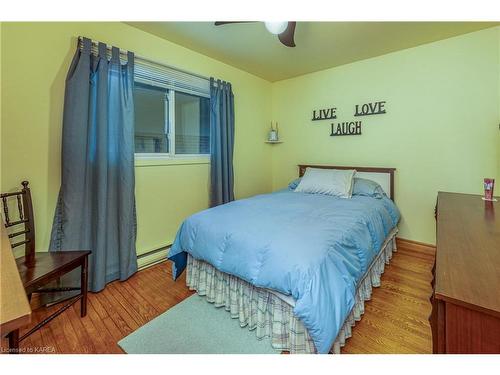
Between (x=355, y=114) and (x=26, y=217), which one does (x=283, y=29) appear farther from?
(x=26, y=217)

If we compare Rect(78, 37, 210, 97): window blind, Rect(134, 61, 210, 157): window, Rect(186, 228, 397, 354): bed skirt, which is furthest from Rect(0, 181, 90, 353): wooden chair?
Rect(78, 37, 210, 97): window blind

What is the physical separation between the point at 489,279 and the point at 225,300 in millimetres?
1472

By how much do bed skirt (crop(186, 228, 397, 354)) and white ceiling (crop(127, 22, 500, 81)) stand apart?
210cm

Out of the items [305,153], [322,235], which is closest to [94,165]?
[322,235]

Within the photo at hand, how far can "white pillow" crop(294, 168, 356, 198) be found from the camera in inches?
108

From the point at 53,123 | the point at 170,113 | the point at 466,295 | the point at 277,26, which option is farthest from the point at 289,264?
the point at 170,113

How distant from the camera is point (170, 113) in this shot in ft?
8.98

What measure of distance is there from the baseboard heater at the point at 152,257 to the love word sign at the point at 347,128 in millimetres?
2567

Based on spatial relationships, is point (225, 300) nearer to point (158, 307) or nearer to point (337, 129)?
point (158, 307)

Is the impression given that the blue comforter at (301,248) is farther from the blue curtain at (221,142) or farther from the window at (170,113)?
the window at (170,113)

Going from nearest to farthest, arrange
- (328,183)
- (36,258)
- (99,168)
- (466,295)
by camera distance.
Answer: (466,295) < (36,258) < (99,168) < (328,183)

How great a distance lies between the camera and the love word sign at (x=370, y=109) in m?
3.00

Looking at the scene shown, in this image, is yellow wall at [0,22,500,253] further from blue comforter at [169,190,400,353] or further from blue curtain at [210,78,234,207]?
blue comforter at [169,190,400,353]

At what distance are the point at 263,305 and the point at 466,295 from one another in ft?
3.48
